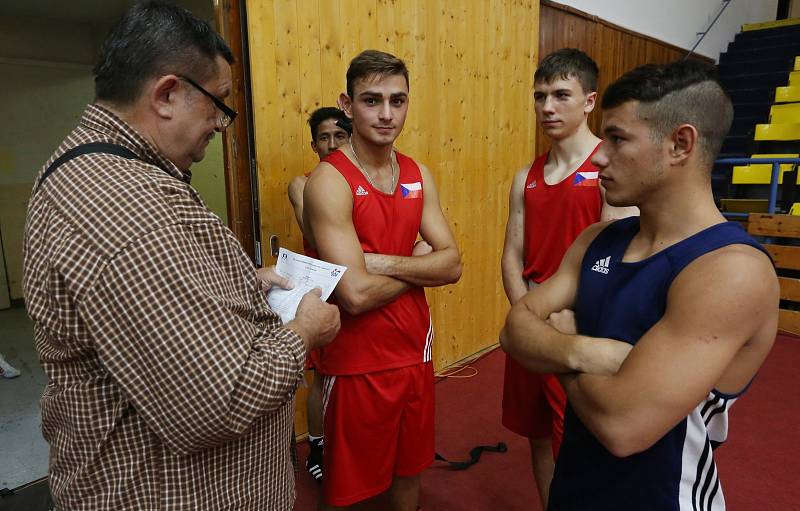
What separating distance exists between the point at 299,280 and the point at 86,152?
635 millimetres

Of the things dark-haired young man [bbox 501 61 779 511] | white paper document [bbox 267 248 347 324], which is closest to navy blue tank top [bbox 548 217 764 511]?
dark-haired young man [bbox 501 61 779 511]

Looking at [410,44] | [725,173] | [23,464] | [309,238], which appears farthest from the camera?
[725,173]

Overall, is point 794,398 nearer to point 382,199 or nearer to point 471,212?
point 471,212

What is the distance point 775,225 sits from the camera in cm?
502

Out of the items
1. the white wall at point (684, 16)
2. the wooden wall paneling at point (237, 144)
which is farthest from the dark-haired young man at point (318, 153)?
the white wall at point (684, 16)

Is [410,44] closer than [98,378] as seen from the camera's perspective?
No

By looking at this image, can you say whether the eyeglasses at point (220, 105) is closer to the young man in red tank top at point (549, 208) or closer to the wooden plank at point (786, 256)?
the young man in red tank top at point (549, 208)

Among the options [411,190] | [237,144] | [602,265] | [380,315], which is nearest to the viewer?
[602,265]

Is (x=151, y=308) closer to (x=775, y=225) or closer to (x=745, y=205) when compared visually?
(x=775, y=225)

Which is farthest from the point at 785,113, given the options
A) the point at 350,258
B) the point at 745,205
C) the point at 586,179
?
the point at 350,258

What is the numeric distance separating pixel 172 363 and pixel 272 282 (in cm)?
61

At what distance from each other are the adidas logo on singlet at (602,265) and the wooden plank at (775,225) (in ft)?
15.7

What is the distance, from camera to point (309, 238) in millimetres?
2133

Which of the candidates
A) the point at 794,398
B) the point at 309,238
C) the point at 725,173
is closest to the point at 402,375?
the point at 309,238
